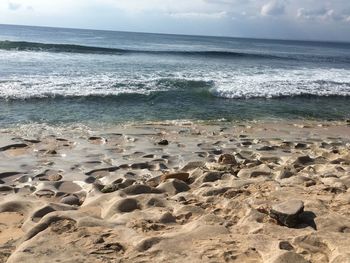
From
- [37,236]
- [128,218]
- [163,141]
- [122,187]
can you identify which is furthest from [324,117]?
[37,236]

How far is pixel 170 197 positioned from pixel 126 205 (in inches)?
24.2

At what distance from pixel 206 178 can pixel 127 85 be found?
32.1ft

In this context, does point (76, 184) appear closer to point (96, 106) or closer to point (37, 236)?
point (37, 236)

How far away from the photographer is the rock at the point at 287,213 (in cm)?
358

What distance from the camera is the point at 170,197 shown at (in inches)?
177

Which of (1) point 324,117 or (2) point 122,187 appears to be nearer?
(2) point 122,187

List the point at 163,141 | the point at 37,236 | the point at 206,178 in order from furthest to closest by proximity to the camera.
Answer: the point at 163,141 → the point at 206,178 → the point at 37,236

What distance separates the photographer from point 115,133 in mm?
8078

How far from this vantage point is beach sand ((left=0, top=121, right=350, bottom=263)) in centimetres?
309

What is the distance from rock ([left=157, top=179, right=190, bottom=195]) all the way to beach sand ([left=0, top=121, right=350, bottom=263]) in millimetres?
12

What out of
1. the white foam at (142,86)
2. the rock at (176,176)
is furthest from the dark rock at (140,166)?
the white foam at (142,86)

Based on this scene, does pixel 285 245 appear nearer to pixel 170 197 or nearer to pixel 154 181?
pixel 170 197

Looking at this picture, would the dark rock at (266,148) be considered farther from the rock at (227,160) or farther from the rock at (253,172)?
the rock at (253,172)

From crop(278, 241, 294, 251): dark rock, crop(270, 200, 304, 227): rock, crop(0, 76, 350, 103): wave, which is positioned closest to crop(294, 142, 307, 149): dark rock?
crop(270, 200, 304, 227): rock
